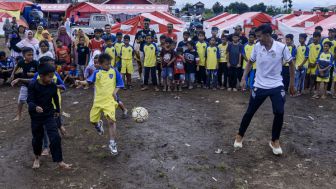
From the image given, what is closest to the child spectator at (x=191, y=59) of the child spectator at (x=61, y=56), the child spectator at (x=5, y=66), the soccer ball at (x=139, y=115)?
the child spectator at (x=61, y=56)

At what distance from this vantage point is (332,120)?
27.3 ft

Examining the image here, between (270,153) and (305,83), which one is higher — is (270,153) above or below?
below

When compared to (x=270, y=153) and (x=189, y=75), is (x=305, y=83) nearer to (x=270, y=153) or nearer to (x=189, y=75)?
(x=189, y=75)

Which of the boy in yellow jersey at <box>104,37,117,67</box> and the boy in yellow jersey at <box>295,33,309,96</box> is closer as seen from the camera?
the boy in yellow jersey at <box>295,33,309,96</box>

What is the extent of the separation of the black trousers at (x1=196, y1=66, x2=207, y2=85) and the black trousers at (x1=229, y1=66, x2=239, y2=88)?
790 mm

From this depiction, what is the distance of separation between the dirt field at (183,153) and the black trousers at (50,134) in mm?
282

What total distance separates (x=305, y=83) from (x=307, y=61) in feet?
2.55

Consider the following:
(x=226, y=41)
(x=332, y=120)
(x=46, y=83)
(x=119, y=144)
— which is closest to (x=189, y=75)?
(x=226, y=41)

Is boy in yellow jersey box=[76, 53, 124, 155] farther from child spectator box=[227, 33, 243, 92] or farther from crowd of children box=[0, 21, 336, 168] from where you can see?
child spectator box=[227, 33, 243, 92]

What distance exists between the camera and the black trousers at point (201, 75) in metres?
11.5

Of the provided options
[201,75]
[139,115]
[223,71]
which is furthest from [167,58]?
[139,115]

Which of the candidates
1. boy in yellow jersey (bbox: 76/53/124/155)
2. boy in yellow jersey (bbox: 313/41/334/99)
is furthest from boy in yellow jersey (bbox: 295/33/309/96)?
boy in yellow jersey (bbox: 76/53/124/155)

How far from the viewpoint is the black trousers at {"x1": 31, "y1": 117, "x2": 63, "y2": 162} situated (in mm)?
5496

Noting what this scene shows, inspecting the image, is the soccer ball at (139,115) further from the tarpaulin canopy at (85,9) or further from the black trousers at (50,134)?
the tarpaulin canopy at (85,9)
